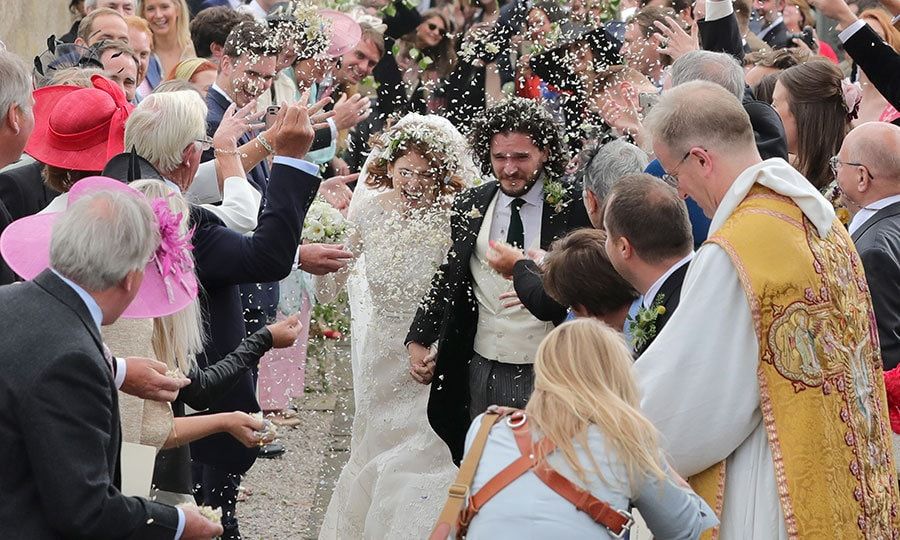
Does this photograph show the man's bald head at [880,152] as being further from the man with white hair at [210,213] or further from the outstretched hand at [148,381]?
the outstretched hand at [148,381]

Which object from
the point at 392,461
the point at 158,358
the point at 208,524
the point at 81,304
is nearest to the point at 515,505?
the point at 208,524

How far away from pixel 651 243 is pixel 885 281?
1.32 m

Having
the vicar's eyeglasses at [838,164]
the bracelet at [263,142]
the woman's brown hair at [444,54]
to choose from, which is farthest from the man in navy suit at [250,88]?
the vicar's eyeglasses at [838,164]

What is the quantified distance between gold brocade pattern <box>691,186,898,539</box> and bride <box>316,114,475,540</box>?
2696 mm

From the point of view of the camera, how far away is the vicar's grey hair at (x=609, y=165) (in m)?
5.59

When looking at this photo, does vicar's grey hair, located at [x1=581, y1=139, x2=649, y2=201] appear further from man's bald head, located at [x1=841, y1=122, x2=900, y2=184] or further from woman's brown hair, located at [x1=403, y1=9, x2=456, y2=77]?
man's bald head, located at [x1=841, y1=122, x2=900, y2=184]

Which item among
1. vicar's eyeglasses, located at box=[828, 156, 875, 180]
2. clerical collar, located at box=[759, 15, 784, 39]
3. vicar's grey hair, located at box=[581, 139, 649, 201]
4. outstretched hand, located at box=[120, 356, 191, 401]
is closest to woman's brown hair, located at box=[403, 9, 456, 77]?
vicar's grey hair, located at box=[581, 139, 649, 201]

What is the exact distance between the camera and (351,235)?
6918 millimetres

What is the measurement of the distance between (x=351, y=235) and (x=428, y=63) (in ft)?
4.30

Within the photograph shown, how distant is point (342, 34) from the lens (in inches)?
268

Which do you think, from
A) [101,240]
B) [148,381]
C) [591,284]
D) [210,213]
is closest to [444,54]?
[210,213]

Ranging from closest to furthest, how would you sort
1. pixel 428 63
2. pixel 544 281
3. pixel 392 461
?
pixel 544 281 → pixel 428 63 → pixel 392 461

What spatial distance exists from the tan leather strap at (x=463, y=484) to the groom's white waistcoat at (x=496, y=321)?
2.32 meters

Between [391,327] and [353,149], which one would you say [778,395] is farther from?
[353,149]
